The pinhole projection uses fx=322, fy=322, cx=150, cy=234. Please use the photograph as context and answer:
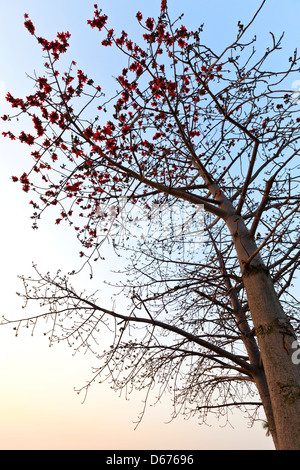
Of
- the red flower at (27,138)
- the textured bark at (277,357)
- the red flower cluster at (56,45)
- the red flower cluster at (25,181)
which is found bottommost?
the textured bark at (277,357)

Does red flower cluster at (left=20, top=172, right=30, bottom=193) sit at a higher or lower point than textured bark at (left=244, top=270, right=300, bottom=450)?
higher

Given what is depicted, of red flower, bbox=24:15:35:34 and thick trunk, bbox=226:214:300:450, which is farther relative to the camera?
red flower, bbox=24:15:35:34

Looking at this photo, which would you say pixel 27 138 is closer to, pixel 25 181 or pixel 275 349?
pixel 25 181

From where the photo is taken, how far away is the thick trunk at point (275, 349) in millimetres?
2357

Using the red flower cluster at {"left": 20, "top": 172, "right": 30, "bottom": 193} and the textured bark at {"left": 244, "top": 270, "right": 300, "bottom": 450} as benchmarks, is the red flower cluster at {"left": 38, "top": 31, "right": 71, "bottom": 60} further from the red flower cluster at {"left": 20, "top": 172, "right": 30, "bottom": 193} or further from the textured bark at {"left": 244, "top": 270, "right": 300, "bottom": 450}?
the textured bark at {"left": 244, "top": 270, "right": 300, "bottom": 450}

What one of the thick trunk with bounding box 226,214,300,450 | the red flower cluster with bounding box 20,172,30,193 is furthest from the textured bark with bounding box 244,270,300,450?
the red flower cluster with bounding box 20,172,30,193

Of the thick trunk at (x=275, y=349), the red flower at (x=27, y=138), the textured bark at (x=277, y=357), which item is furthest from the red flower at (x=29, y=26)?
the textured bark at (x=277, y=357)

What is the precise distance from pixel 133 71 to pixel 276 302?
291 cm

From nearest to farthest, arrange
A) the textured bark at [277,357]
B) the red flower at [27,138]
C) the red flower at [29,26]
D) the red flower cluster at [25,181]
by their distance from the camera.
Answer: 1. the textured bark at [277,357]
2. the red flower at [29,26]
3. the red flower at [27,138]
4. the red flower cluster at [25,181]

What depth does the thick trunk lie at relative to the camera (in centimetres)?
236

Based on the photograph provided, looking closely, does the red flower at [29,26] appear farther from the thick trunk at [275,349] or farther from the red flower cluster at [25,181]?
the thick trunk at [275,349]

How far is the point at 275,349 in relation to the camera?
8.64ft

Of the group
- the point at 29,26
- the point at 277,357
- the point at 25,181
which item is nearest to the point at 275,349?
the point at 277,357
